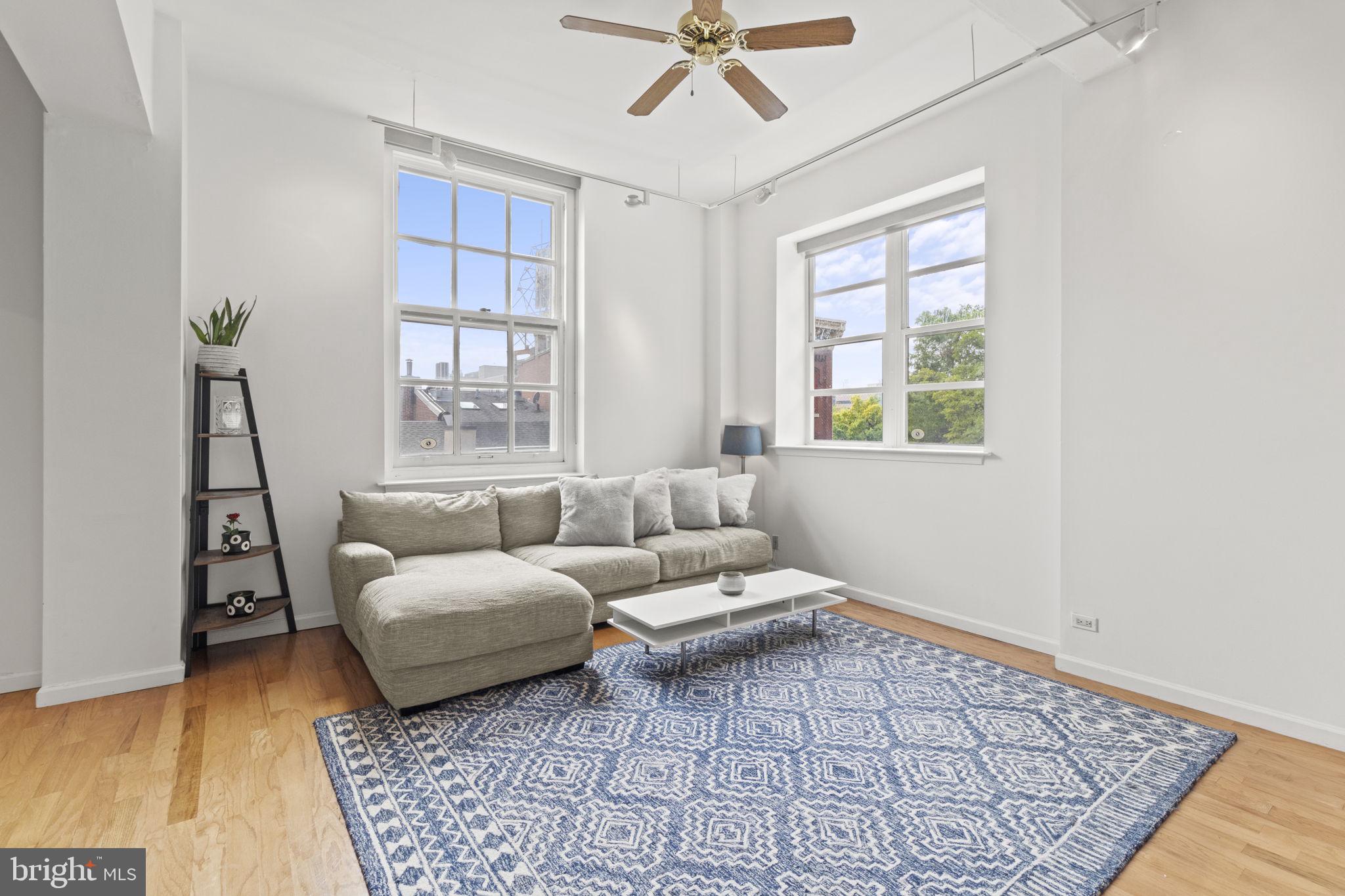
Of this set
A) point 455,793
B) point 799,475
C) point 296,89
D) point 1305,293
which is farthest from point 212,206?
point 1305,293

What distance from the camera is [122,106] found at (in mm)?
2543

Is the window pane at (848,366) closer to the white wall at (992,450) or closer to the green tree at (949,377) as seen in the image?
the green tree at (949,377)

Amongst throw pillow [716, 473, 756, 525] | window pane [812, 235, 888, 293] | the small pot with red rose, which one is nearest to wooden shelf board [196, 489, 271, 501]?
the small pot with red rose

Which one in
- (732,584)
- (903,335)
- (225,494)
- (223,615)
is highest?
(903,335)

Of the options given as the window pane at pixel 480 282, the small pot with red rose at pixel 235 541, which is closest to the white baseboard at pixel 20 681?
the small pot with red rose at pixel 235 541

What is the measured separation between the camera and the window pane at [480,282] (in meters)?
4.33

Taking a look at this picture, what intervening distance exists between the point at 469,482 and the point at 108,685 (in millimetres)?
1981

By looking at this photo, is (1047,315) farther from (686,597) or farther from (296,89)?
(296,89)

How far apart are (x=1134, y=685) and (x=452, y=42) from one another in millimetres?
4341

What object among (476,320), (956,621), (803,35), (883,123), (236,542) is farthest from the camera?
(476,320)

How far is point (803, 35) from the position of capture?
245 cm

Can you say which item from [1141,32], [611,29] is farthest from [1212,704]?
[611,29]

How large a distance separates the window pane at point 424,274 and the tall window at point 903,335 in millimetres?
2706

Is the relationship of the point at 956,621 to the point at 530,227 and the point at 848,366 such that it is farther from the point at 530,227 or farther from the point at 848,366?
the point at 530,227
